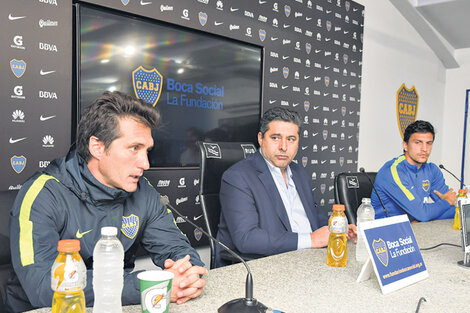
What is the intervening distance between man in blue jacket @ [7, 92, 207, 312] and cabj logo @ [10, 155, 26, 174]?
0.97 metres

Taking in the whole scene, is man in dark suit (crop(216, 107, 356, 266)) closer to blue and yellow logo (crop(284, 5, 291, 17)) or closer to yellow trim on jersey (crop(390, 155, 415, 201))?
yellow trim on jersey (crop(390, 155, 415, 201))

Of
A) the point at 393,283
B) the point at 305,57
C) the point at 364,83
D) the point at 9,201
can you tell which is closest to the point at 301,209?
the point at 393,283

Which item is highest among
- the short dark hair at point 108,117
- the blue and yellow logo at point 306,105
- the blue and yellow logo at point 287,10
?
the blue and yellow logo at point 287,10

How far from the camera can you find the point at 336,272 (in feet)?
4.05

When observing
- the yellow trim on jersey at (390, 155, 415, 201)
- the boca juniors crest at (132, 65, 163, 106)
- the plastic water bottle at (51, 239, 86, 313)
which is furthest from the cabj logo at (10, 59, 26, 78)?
the yellow trim on jersey at (390, 155, 415, 201)

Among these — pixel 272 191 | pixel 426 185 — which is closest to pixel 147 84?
pixel 272 191

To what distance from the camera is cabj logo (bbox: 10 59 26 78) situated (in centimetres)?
207

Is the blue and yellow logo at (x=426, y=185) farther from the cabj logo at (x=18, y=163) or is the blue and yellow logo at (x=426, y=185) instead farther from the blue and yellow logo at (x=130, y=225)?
the cabj logo at (x=18, y=163)

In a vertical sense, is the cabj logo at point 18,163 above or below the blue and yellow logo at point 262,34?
below

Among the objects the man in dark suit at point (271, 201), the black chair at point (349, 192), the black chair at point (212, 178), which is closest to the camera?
the man in dark suit at point (271, 201)

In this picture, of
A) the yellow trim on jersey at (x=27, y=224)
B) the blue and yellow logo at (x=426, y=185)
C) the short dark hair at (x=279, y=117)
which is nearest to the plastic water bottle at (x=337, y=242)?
the short dark hair at (x=279, y=117)

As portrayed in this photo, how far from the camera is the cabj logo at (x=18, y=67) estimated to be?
2.07 metres

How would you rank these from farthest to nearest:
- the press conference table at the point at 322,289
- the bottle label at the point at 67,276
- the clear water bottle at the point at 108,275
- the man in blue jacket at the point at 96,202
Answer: the man in blue jacket at the point at 96,202 < the press conference table at the point at 322,289 < the clear water bottle at the point at 108,275 < the bottle label at the point at 67,276

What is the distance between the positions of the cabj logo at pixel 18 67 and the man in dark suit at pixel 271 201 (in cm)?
120
